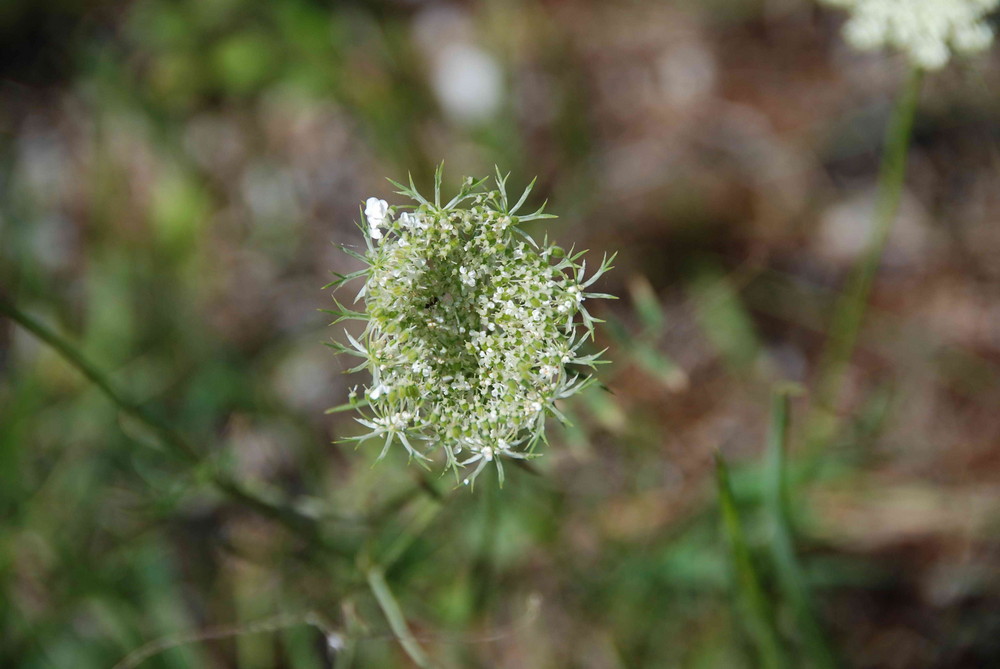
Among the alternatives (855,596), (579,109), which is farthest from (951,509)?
(579,109)

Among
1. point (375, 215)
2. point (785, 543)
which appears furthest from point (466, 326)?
point (785, 543)

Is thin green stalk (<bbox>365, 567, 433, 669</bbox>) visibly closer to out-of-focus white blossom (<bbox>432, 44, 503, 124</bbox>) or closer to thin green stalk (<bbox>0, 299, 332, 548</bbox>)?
thin green stalk (<bbox>0, 299, 332, 548</bbox>)

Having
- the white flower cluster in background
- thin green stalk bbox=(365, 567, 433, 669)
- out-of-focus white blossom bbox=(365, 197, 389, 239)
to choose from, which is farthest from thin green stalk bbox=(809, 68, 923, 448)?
thin green stalk bbox=(365, 567, 433, 669)

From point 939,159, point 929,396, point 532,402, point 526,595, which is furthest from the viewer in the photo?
point 939,159

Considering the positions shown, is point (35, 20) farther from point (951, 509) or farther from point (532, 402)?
point (951, 509)

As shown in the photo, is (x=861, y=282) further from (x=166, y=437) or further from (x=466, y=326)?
(x=166, y=437)
